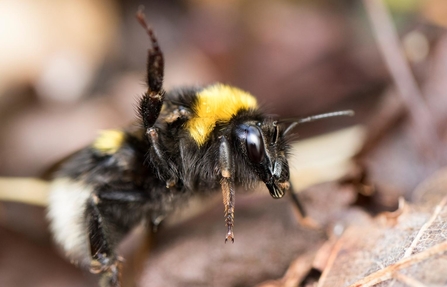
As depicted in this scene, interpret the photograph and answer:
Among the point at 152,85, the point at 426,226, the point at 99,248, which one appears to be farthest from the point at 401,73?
the point at 99,248

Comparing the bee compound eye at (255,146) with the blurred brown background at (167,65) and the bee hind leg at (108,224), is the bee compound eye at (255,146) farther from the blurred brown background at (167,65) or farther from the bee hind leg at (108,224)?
the blurred brown background at (167,65)

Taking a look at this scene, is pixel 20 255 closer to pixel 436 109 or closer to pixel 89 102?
pixel 89 102

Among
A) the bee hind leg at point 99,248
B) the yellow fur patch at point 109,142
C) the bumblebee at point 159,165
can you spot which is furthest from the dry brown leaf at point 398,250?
the yellow fur patch at point 109,142

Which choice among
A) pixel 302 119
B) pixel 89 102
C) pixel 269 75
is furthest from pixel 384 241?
pixel 89 102

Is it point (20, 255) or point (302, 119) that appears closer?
point (302, 119)

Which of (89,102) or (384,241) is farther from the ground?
(89,102)

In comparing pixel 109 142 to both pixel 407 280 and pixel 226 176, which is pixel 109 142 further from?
pixel 407 280

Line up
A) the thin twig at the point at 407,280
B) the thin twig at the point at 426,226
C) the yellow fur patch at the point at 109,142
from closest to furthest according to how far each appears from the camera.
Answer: the thin twig at the point at 407,280, the thin twig at the point at 426,226, the yellow fur patch at the point at 109,142
